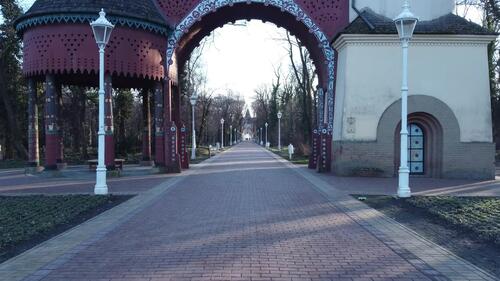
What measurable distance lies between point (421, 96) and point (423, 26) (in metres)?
3.08

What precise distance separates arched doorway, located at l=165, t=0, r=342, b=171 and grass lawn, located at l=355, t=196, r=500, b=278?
10.1 meters

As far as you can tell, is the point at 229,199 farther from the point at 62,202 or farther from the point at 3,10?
the point at 3,10

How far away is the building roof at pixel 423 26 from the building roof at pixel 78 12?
8.49 m

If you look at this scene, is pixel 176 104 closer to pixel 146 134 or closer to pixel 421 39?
pixel 146 134

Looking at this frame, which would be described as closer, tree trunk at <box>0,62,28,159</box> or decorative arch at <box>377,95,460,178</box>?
decorative arch at <box>377,95,460,178</box>

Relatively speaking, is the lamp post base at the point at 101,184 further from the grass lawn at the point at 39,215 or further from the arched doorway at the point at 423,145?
the arched doorway at the point at 423,145

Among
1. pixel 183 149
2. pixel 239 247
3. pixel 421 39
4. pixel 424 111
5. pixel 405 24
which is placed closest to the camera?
pixel 239 247

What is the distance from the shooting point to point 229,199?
13664mm

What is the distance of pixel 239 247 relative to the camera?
7.89 metres

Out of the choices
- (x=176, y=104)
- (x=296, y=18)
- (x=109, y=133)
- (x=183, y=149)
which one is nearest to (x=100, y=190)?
(x=109, y=133)

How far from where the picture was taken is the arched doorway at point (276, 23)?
76.2 feet

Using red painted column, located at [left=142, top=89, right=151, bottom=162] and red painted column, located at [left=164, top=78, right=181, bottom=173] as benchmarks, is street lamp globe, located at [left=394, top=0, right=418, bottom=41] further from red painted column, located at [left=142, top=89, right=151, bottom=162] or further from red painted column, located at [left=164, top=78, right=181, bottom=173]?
red painted column, located at [left=142, top=89, right=151, bottom=162]

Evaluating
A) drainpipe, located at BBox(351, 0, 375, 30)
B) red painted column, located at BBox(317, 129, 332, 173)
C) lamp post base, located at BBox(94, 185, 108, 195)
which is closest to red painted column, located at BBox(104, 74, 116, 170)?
lamp post base, located at BBox(94, 185, 108, 195)

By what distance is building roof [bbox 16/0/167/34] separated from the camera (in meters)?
19.9
